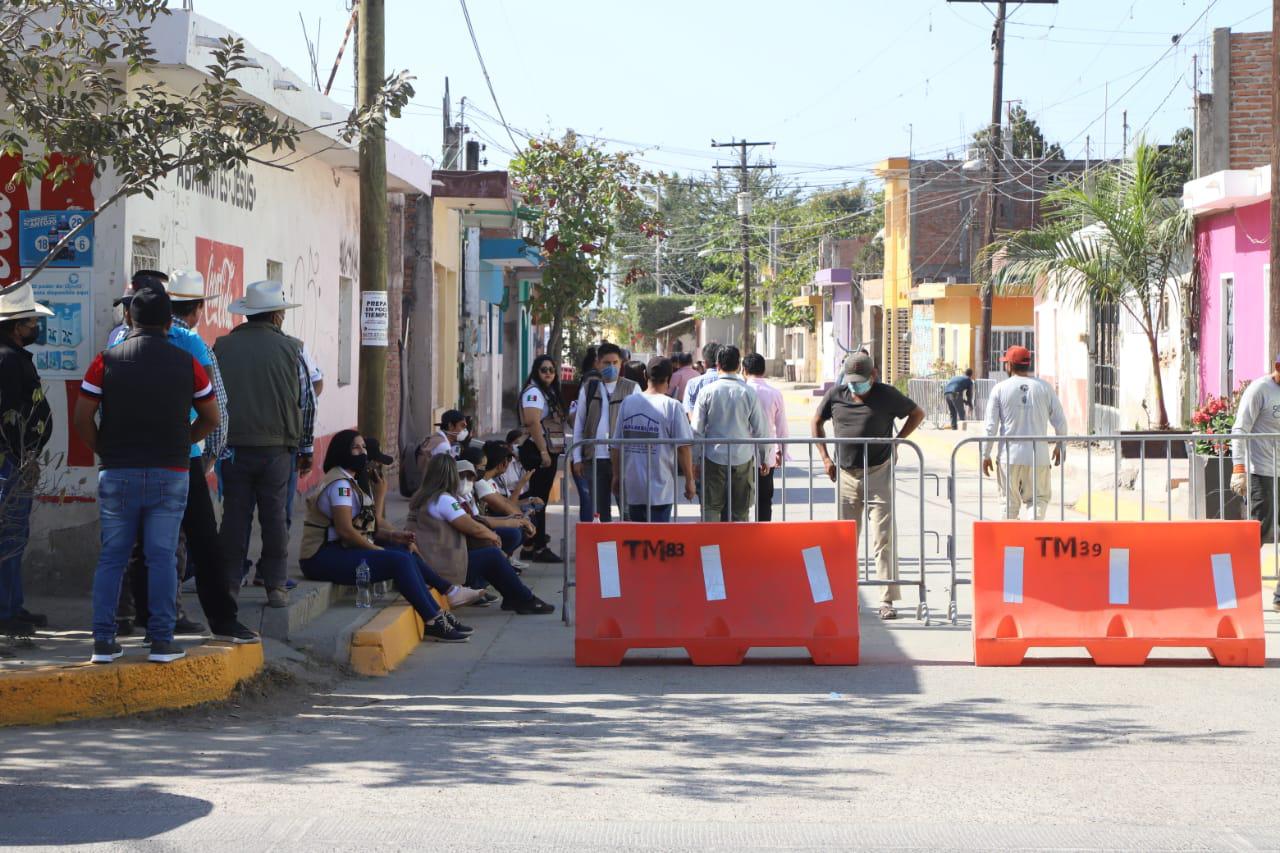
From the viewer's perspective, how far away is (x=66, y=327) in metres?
10.1

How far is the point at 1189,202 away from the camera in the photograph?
66.6 feet

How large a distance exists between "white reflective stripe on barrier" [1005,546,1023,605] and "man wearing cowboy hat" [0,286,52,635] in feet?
17.3

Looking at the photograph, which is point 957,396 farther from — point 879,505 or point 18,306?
point 18,306

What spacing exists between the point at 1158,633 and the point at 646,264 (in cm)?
9520

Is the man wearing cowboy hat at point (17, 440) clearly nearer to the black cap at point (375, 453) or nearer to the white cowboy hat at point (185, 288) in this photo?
the white cowboy hat at point (185, 288)

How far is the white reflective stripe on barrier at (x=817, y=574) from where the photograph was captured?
9359 millimetres

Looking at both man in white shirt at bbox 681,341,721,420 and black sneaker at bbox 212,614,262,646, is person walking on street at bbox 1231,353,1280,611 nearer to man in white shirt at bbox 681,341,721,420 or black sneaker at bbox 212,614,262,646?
man in white shirt at bbox 681,341,721,420

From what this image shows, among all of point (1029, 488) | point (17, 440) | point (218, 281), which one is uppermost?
point (218, 281)

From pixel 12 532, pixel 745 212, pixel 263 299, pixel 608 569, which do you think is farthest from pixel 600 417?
pixel 745 212

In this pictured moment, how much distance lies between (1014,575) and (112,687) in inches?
196

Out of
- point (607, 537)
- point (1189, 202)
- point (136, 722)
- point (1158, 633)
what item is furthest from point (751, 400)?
point (1189, 202)

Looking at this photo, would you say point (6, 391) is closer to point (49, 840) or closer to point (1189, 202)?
point (49, 840)

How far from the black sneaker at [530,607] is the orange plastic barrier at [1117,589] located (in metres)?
3.22

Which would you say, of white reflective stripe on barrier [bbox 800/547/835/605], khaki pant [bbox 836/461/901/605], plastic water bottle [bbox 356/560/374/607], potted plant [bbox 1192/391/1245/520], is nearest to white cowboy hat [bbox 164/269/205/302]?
plastic water bottle [bbox 356/560/374/607]
